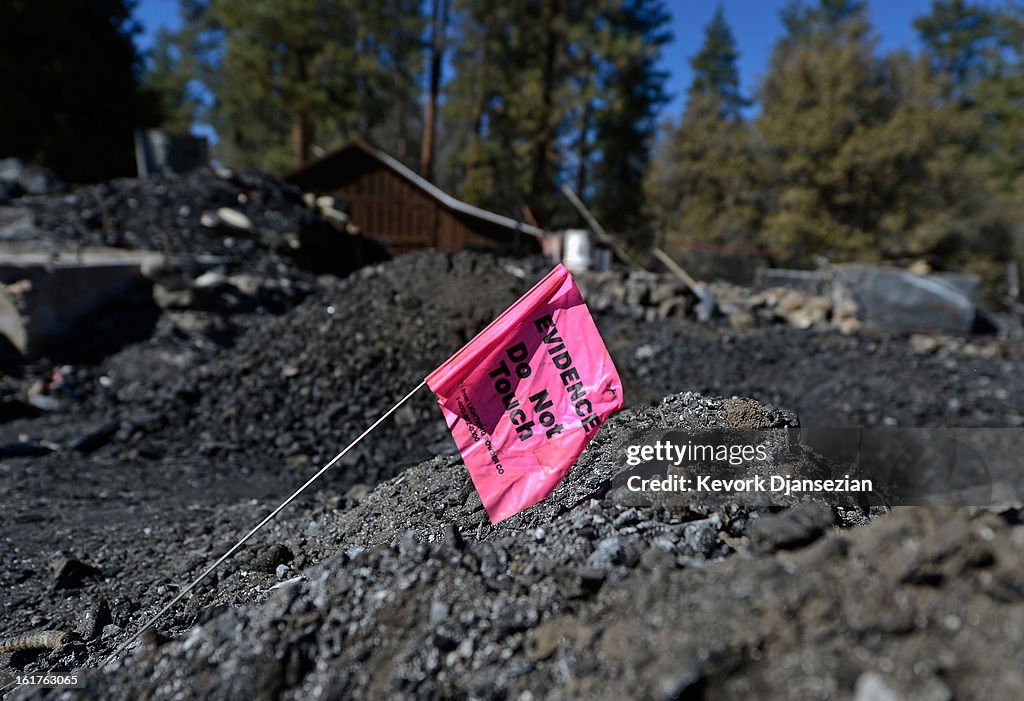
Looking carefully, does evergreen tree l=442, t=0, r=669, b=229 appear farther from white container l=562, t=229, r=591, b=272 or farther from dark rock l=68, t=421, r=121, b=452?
dark rock l=68, t=421, r=121, b=452

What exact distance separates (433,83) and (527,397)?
25850 mm

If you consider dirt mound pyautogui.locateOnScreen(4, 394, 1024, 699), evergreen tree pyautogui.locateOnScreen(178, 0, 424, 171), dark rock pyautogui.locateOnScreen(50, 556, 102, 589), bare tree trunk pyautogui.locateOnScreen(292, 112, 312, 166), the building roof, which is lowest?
dark rock pyautogui.locateOnScreen(50, 556, 102, 589)

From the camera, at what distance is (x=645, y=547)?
9.12ft

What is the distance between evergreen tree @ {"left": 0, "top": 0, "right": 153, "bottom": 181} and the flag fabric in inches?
1060

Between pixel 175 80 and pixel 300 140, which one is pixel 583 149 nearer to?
pixel 300 140

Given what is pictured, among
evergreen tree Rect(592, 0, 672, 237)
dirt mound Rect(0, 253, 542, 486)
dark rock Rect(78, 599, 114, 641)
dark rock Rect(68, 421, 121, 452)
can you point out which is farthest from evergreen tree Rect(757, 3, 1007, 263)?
dark rock Rect(78, 599, 114, 641)

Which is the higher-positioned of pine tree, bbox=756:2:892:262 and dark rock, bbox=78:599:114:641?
pine tree, bbox=756:2:892:262

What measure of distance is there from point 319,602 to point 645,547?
127 cm

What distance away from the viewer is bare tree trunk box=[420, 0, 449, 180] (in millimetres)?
26219

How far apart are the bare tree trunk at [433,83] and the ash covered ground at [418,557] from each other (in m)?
18.3

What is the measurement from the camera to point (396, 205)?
24.1 meters

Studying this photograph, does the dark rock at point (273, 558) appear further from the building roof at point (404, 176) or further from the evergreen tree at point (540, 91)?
the evergreen tree at point (540, 91)

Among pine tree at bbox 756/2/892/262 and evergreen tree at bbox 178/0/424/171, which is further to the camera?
evergreen tree at bbox 178/0/424/171

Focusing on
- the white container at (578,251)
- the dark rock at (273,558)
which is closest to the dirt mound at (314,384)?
the dark rock at (273,558)
